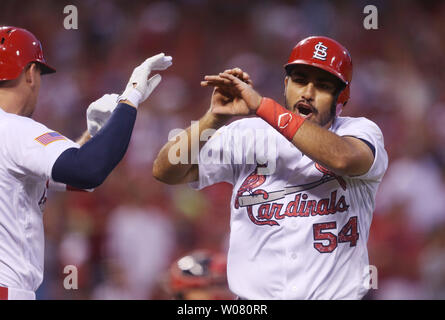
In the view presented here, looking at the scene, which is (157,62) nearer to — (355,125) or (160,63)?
(160,63)

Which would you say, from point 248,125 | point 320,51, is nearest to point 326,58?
point 320,51

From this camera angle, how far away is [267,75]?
6.26 metres

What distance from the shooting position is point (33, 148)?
6.94ft

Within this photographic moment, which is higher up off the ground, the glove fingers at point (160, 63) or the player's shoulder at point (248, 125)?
the glove fingers at point (160, 63)

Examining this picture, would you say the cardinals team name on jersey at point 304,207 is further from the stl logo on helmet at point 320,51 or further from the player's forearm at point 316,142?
the stl logo on helmet at point 320,51

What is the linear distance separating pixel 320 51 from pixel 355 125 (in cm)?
34

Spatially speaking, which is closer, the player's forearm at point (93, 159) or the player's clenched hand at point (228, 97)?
the player's forearm at point (93, 159)

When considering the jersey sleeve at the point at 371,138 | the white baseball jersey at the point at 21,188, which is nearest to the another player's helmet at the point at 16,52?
the white baseball jersey at the point at 21,188

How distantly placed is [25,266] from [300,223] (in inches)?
40.1

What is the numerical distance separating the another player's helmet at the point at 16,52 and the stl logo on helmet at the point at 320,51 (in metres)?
1.10

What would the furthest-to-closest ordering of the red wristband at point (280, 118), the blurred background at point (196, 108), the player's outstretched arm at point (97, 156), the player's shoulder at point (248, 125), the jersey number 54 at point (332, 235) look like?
the blurred background at point (196, 108) < the player's shoulder at point (248, 125) < the jersey number 54 at point (332, 235) < the red wristband at point (280, 118) < the player's outstretched arm at point (97, 156)

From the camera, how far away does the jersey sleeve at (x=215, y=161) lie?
2469 mm

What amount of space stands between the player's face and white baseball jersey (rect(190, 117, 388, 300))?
12 centimetres

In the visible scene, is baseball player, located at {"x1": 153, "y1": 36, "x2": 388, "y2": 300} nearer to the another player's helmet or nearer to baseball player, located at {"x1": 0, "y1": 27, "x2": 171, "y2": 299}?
baseball player, located at {"x1": 0, "y1": 27, "x2": 171, "y2": 299}
